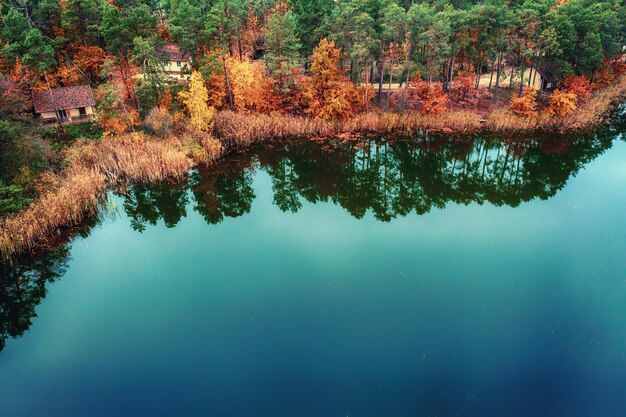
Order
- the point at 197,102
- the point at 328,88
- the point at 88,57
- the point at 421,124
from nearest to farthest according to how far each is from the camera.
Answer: the point at 197,102
the point at 328,88
the point at 421,124
the point at 88,57

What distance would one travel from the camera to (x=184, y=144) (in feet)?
133

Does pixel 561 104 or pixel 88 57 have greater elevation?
pixel 88 57

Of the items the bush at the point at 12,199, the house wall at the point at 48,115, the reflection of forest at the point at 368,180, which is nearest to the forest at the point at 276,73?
the house wall at the point at 48,115

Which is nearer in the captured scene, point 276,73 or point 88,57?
point 276,73

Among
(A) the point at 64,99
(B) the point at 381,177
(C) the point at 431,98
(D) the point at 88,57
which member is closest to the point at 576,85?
(C) the point at 431,98

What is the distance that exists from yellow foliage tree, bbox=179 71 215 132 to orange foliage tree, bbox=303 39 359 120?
10.5m

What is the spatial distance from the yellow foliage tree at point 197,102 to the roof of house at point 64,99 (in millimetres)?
12248

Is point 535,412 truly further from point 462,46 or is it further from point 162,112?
point 462,46

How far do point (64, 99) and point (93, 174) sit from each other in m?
17.7

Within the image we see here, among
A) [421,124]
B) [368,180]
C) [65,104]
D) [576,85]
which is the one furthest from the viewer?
[576,85]

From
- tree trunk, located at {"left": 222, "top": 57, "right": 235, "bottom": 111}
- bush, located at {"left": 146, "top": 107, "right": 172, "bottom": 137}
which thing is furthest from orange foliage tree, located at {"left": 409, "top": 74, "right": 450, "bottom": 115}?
bush, located at {"left": 146, "top": 107, "right": 172, "bottom": 137}

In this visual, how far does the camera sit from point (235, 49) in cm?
6344

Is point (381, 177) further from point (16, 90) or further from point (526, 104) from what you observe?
point (16, 90)

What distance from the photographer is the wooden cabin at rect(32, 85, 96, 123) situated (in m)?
45.1
